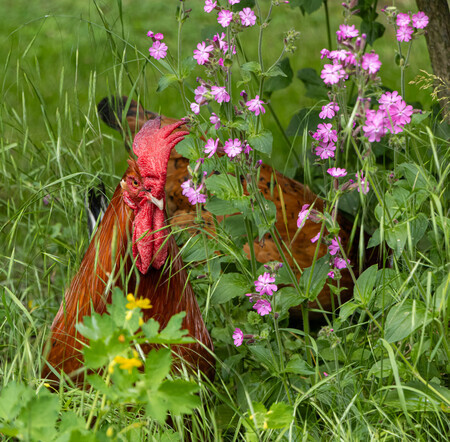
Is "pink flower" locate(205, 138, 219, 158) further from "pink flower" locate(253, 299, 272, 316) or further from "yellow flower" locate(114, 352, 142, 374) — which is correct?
"yellow flower" locate(114, 352, 142, 374)

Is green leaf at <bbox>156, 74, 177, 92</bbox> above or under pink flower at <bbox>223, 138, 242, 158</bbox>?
above

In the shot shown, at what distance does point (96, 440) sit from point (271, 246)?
1.59 metres

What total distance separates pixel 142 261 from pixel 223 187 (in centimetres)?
34

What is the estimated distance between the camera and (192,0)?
24.0ft

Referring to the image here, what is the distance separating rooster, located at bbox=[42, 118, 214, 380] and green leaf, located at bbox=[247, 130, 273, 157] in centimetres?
28

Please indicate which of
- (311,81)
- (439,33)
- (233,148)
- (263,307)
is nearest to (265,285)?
(263,307)

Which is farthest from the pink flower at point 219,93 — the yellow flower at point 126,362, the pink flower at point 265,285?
the yellow flower at point 126,362

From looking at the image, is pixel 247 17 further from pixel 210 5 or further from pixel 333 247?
pixel 333 247

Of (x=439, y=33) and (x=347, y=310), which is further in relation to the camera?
(x=439, y=33)

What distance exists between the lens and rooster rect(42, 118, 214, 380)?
2.18 meters

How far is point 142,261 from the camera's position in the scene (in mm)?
2199

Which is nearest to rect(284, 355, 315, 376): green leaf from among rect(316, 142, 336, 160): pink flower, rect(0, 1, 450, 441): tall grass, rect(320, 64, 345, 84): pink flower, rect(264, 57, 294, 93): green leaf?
rect(0, 1, 450, 441): tall grass

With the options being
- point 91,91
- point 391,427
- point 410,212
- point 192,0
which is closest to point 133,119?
point 91,91

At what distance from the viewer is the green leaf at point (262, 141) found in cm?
205
